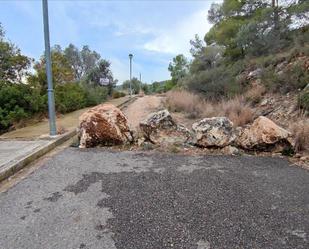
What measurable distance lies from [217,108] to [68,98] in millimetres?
7838

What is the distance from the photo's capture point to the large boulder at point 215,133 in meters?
5.80

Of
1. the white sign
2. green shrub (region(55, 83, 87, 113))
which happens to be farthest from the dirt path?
the white sign

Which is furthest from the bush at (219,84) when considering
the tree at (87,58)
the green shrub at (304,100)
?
the tree at (87,58)

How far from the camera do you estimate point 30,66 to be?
1170cm

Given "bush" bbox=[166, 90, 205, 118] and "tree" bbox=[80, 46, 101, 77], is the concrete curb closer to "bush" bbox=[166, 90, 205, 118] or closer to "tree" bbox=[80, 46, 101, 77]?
"bush" bbox=[166, 90, 205, 118]

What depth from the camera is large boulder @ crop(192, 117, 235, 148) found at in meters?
5.80

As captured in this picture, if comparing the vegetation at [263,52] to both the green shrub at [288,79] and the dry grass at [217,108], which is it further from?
the dry grass at [217,108]

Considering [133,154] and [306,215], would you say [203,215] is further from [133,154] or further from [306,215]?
[133,154]

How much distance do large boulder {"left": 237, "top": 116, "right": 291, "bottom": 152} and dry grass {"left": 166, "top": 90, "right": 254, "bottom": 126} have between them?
2.09 metres

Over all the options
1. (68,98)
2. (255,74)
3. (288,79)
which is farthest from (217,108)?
(68,98)

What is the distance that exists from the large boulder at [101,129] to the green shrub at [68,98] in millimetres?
6945

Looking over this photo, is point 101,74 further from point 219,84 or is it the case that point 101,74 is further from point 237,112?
point 237,112

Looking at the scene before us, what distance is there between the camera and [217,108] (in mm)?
9328

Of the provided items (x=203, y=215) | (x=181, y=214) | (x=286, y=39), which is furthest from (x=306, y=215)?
(x=286, y=39)
